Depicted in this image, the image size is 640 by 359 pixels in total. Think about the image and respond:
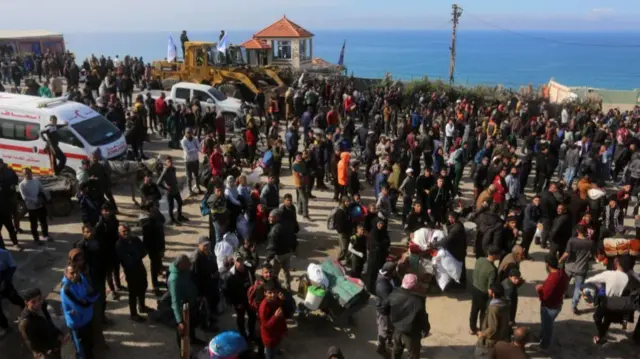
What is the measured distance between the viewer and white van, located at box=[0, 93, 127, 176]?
12312 millimetres

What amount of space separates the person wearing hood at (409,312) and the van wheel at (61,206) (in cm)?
822

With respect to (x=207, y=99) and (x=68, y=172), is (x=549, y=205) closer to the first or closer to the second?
(x=68, y=172)

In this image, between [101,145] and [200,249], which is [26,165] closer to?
[101,145]

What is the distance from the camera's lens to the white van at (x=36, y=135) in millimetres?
12312

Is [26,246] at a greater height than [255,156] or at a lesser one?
lesser

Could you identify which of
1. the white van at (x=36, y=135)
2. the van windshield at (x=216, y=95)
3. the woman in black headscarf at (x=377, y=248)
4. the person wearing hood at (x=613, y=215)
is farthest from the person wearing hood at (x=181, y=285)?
the van windshield at (x=216, y=95)

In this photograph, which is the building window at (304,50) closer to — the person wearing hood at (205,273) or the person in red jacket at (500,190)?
the person in red jacket at (500,190)

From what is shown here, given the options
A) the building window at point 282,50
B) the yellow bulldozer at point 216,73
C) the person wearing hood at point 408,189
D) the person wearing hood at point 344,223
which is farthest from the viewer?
the building window at point 282,50

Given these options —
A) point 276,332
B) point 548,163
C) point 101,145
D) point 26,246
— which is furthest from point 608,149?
point 26,246

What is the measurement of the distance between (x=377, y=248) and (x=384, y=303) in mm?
1524

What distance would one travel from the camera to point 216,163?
11672 millimetres

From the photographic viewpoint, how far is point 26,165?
1250 centimetres

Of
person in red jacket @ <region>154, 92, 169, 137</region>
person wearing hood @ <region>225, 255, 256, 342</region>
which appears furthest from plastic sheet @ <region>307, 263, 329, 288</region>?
person in red jacket @ <region>154, 92, 169, 137</region>

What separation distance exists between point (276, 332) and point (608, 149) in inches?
487
